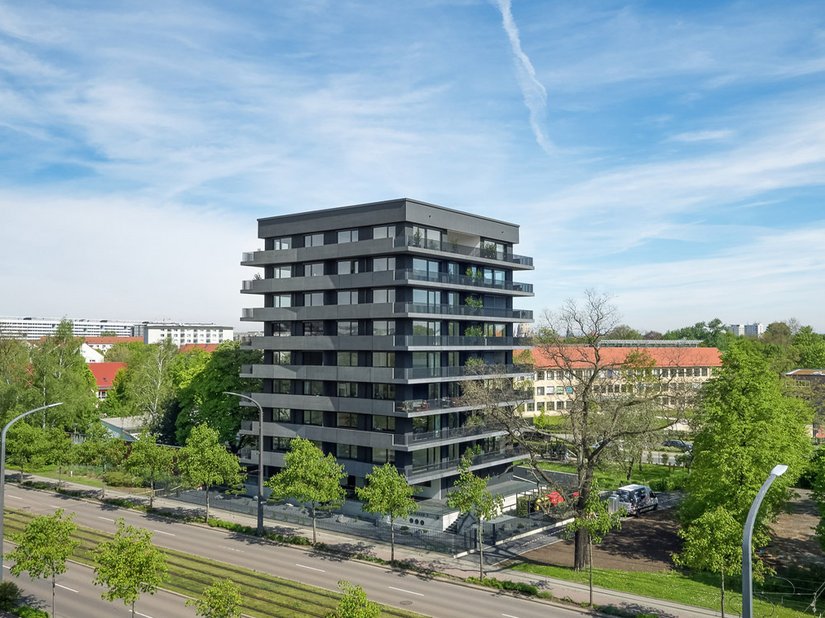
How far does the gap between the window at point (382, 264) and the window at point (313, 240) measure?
646 cm

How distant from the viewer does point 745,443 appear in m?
43.1

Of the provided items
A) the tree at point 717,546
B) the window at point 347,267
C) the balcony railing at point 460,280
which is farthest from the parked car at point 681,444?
the window at point 347,267

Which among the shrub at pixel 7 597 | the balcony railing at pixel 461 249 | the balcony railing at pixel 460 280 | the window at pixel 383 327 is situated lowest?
the shrub at pixel 7 597

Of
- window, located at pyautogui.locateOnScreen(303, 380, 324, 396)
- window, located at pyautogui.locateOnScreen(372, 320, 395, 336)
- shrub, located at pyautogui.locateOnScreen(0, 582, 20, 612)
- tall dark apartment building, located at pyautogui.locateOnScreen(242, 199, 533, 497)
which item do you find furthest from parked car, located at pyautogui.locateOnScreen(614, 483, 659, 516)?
shrub, located at pyautogui.locateOnScreen(0, 582, 20, 612)

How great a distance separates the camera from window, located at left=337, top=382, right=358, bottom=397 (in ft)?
191

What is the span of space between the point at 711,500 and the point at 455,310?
25.3 meters

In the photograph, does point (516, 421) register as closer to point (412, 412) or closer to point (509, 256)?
point (412, 412)

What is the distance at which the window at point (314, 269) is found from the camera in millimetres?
60750

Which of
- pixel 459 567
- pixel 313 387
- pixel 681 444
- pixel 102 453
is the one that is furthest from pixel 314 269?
pixel 681 444

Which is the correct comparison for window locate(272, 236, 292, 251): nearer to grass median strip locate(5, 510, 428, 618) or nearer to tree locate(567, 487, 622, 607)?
grass median strip locate(5, 510, 428, 618)

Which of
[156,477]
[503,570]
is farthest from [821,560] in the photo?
[156,477]

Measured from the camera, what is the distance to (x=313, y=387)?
6066cm

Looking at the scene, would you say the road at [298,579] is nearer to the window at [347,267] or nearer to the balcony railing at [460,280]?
the balcony railing at [460,280]

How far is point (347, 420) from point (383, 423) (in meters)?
4.03
